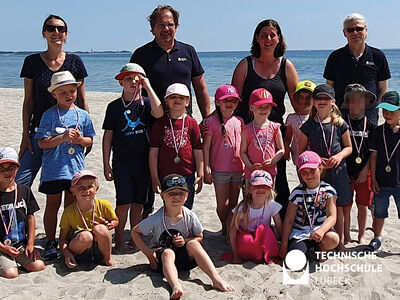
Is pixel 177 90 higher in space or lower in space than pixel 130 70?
lower

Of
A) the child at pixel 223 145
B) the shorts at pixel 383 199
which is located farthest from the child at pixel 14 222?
the shorts at pixel 383 199

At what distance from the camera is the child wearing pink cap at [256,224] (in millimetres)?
4734

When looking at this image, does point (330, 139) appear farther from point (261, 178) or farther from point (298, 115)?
point (261, 178)

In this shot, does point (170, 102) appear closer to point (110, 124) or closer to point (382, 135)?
point (110, 124)

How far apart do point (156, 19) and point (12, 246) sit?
2.80 meters

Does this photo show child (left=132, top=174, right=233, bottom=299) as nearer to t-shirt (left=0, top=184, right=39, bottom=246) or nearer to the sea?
t-shirt (left=0, top=184, right=39, bottom=246)

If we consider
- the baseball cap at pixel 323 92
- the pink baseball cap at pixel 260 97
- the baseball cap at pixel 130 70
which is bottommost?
the pink baseball cap at pixel 260 97

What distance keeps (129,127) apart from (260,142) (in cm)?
141

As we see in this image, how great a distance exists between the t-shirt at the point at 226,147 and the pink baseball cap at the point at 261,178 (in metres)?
0.43

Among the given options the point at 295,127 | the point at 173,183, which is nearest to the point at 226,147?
the point at 295,127

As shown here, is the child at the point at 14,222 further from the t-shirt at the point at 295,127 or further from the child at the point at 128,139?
the t-shirt at the point at 295,127

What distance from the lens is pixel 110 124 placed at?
5.02 metres

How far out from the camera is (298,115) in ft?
17.4

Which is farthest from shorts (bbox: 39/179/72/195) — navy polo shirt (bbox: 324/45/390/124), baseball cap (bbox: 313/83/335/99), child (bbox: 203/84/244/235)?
navy polo shirt (bbox: 324/45/390/124)
